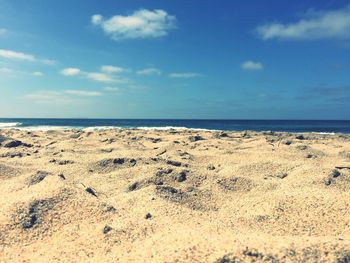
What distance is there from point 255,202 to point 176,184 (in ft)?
3.72

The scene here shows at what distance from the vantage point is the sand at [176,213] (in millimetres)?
2490

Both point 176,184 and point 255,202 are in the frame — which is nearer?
point 255,202

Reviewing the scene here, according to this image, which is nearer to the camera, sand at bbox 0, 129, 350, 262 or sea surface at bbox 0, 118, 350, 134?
sand at bbox 0, 129, 350, 262

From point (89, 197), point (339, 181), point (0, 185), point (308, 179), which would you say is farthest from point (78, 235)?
point (339, 181)

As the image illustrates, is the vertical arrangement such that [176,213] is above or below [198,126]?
above

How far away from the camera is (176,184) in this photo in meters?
4.64

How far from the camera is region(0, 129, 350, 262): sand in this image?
249 centimetres

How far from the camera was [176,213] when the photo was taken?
11.3ft

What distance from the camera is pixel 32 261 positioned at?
2545 mm

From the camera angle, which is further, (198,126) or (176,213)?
(198,126)

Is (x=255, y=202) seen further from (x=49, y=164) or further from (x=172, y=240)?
(x=49, y=164)

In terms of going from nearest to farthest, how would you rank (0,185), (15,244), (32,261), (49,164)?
1. (32,261)
2. (15,244)
3. (0,185)
4. (49,164)

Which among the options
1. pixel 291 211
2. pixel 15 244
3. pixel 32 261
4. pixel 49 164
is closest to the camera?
pixel 32 261

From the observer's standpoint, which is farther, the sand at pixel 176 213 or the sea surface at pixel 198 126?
the sea surface at pixel 198 126
